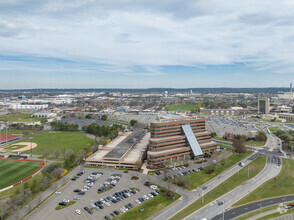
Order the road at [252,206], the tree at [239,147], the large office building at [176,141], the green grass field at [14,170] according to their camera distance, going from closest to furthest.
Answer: the road at [252,206], the green grass field at [14,170], the large office building at [176,141], the tree at [239,147]

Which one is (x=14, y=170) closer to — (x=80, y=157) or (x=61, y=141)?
(x=80, y=157)

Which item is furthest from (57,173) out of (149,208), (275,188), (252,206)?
(275,188)

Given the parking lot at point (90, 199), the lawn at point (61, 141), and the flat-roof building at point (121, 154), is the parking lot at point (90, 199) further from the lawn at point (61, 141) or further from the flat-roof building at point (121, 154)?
the lawn at point (61, 141)

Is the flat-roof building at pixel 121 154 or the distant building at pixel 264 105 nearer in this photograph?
the flat-roof building at pixel 121 154

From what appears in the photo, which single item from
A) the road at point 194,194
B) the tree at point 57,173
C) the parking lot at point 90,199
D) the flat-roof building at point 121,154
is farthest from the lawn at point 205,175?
the tree at point 57,173

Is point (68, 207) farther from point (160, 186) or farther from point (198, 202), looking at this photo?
point (198, 202)

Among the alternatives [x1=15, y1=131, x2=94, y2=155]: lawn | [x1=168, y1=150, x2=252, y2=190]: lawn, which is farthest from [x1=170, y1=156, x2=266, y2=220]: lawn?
[x1=15, y1=131, x2=94, y2=155]: lawn

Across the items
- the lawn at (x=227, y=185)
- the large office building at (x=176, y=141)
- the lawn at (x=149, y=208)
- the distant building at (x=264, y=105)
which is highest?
the distant building at (x=264, y=105)
